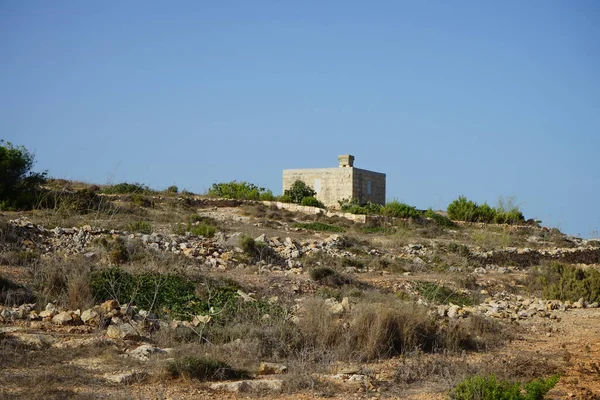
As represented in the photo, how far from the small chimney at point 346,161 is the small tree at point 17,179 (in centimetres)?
1851

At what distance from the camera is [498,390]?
18.8 ft

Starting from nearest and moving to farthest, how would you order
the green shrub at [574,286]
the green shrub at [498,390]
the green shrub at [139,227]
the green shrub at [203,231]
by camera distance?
1. the green shrub at [498,390]
2. the green shrub at [574,286]
3. the green shrub at [139,227]
4. the green shrub at [203,231]

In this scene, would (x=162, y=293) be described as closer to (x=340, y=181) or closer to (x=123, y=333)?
(x=123, y=333)

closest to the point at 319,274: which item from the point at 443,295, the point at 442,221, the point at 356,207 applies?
the point at 443,295

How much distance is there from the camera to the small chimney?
41.2 metres

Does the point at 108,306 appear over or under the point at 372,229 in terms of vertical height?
under

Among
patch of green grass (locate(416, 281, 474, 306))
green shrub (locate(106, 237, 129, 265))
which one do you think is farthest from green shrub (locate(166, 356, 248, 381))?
green shrub (locate(106, 237, 129, 265))

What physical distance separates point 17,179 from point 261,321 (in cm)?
2024

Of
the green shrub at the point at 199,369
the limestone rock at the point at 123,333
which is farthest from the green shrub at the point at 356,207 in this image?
the green shrub at the point at 199,369

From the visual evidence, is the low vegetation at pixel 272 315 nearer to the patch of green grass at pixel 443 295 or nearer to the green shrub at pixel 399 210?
the patch of green grass at pixel 443 295

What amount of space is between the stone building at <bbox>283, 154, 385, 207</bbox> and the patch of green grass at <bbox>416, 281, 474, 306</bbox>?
2537 centimetres

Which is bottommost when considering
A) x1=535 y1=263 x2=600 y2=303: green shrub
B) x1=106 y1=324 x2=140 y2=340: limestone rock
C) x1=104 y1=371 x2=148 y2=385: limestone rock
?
x1=104 y1=371 x2=148 y2=385: limestone rock

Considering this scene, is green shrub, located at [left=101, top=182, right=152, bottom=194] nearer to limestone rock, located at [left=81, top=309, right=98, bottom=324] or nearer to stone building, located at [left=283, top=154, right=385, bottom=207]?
stone building, located at [left=283, top=154, right=385, bottom=207]

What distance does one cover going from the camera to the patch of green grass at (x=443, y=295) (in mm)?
13367
